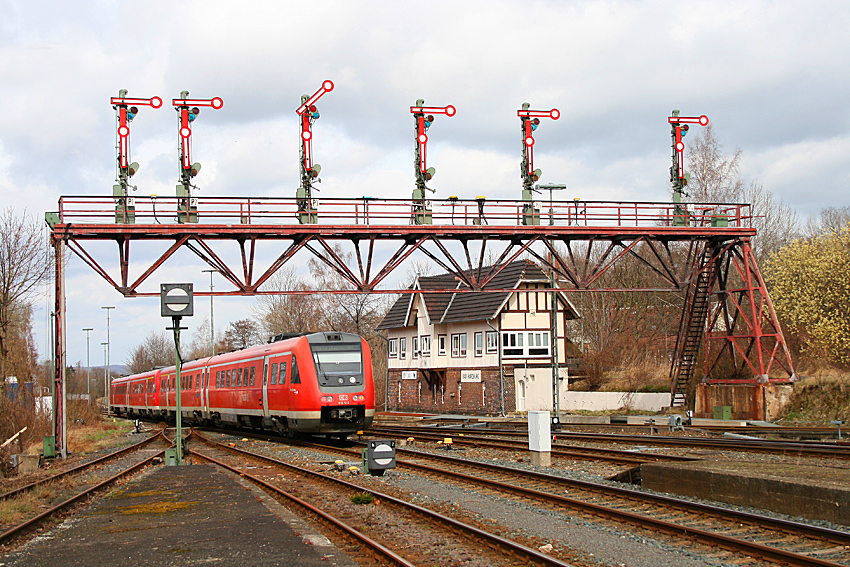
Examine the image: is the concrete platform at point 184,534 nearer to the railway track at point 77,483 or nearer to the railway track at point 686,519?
the railway track at point 77,483

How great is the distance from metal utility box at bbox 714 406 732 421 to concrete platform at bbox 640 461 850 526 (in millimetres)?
17528

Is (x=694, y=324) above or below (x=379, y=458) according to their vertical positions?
above

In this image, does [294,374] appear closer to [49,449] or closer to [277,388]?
[277,388]

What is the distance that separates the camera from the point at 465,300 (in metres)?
50.0

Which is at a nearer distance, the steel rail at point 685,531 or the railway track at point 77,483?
the steel rail at point 685,531

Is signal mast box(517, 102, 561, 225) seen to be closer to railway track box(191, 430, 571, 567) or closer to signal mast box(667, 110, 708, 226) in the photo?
signal mast box(667, 110, 708, 226)

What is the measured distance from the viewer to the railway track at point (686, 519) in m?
7.84

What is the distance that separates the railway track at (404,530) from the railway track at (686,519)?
1.82 metres

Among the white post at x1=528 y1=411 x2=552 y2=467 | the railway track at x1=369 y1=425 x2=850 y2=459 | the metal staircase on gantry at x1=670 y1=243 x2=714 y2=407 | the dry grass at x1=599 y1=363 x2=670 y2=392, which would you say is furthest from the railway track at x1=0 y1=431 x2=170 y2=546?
the dry grass at x1=599 y1=363 x2=670 y2=392

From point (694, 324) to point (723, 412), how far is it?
454cm

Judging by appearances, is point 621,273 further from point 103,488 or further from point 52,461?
point 103,488

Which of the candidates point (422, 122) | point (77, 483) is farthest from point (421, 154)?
point (77, 483)

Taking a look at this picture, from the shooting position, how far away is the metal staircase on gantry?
3002cm

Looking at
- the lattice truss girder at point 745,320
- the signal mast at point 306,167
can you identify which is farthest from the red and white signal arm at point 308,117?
the lattice truss girder at point 745,320
